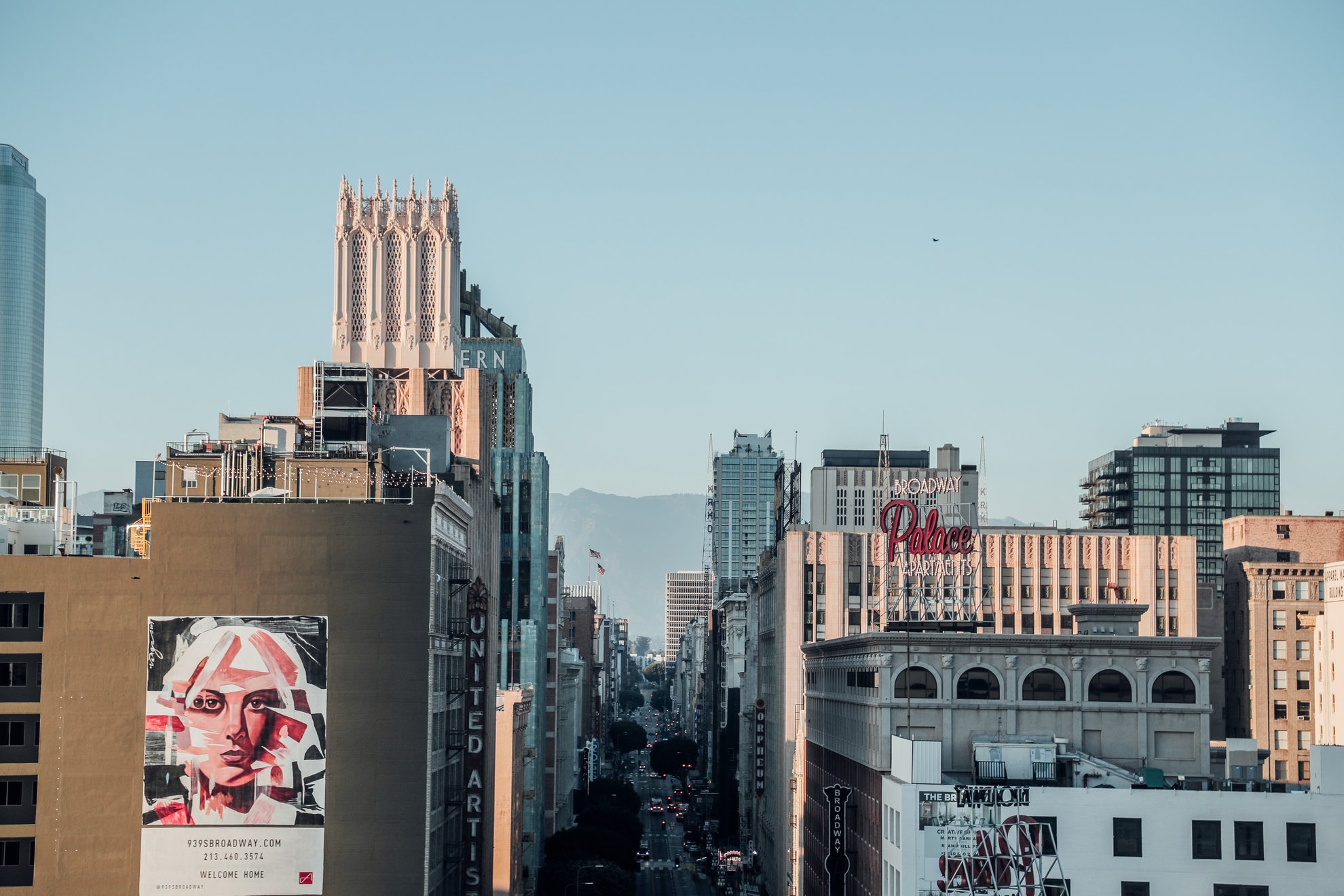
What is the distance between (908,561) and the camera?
15825cm

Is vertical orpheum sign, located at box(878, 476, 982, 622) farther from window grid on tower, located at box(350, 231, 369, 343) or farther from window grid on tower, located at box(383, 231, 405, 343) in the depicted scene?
window grid on tower, located at box(350, 231, 369, 343)

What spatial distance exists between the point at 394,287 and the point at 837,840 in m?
78.4

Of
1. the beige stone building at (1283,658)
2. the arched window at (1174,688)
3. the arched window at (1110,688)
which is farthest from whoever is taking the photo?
the beige stone building at (1283,658)

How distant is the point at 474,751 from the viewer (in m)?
113

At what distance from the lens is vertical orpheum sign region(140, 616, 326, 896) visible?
311 ft

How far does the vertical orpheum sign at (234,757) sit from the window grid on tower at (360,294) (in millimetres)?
75808

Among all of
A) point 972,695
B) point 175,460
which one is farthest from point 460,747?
point 972,695

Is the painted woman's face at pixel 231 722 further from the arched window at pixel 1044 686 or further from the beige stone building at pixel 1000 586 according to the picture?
the beige stone building at pixel 1000 586

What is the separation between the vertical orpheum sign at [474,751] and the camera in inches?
4395

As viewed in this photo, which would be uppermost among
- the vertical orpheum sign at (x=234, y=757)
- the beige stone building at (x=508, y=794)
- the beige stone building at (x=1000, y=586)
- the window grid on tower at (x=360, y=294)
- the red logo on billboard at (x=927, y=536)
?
the window grid on tower at (x=360, y=294)

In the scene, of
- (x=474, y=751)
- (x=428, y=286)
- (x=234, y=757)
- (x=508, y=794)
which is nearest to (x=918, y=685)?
(x=474, y=751)

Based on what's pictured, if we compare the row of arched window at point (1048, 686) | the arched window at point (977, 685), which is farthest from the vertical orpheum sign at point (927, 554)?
the arched window at point (977, 685)

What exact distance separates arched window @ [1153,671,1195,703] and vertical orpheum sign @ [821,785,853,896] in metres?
22.4

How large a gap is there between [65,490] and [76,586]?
1406 centimetres
